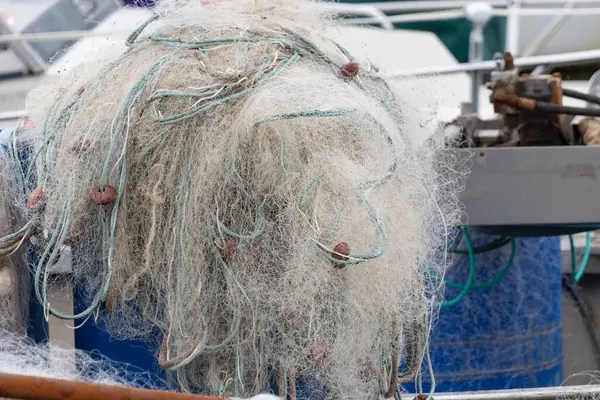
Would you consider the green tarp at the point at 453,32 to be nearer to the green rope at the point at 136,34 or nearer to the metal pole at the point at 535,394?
the metal pole at the point at 535,394

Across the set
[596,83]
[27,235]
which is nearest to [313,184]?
[27,235]

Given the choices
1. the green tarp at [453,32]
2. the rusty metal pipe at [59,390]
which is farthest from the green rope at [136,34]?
the green tarp at [453,32]

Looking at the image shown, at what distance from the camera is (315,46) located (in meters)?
1.63

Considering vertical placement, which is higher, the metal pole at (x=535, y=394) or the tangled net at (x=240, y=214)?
the tangled net at (x=240, y=214)

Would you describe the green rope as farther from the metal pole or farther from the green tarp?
the green tarp

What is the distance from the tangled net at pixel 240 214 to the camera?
1.40 metres

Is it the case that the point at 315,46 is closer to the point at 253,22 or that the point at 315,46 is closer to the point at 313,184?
the point at 253,22

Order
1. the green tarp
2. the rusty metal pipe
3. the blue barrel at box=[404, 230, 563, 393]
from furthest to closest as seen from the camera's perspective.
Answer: the green tarp → the blue barrel at box=[404, 230, 563, 393] → the rusty metal pipe

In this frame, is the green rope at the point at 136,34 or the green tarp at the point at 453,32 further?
the green tarp at the point at 453,32

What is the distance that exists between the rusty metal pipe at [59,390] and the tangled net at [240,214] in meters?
→ 0.27

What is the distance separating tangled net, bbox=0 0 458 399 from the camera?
4.59 feet

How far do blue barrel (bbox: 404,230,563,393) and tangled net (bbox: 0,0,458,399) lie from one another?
1.39 meters

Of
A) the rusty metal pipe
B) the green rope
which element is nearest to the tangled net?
the green rope

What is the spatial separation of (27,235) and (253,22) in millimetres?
603
